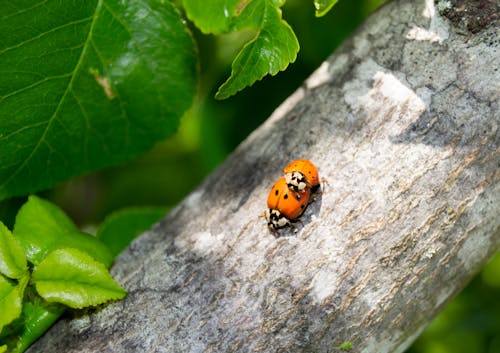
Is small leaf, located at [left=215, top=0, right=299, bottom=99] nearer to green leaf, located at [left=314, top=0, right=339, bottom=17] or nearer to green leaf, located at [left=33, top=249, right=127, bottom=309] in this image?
green leaf, located at [left=314, top=0, right=339, bottom=17]

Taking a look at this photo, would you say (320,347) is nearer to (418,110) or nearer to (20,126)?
(418,110)

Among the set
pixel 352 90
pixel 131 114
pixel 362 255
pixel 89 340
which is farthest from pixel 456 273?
pixel 131 114

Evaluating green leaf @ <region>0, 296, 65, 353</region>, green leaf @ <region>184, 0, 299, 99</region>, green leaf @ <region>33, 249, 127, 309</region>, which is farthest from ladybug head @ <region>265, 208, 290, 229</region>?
green leaf @ <region>0, 296, 65, 353</region>

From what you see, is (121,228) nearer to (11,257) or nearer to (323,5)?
(11,257)

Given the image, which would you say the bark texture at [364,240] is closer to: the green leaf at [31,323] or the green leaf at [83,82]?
the green leaf at [31,323]

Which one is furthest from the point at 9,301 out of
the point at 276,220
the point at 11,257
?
the point at 276,220

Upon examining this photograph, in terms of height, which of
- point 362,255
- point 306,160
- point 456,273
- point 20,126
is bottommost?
point 456,273

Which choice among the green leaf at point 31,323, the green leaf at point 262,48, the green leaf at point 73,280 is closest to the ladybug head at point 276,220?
the green leaf at point 262,48

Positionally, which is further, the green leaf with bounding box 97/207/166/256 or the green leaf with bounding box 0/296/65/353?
the green leaf with bounding box 97/207/166/256
